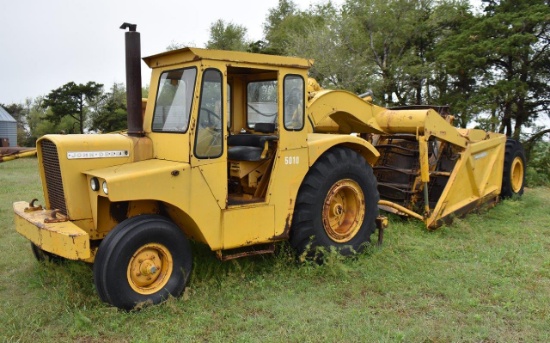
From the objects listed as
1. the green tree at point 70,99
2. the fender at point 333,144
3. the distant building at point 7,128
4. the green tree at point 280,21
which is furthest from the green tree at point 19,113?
the fender at point 333,144

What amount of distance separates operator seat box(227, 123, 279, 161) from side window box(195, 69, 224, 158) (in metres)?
0.57

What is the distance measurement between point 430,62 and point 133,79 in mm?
17734

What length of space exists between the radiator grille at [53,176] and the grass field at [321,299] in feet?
2.42

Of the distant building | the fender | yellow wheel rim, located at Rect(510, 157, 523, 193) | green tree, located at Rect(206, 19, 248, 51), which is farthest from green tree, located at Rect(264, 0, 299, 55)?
the fender

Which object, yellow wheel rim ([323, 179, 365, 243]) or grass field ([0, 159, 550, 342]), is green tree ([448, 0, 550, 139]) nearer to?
grass field ([0, 159, 550, 342])

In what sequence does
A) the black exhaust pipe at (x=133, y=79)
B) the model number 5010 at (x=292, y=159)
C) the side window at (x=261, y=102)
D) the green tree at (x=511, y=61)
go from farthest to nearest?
the green tree at (x=511, y=61) → the side window at (x=261, y=102) → the model number 5010 at (x=292, y=159) → the black exhaust pipe at (x=133, y=79)

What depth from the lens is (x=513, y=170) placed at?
9648mm

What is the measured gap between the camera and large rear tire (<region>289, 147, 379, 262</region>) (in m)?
5.46

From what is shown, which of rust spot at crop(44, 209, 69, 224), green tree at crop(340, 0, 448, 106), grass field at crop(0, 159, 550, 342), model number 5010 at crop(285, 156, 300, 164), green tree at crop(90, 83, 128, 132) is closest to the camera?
grass field at crop(0, 159, 550, 342)

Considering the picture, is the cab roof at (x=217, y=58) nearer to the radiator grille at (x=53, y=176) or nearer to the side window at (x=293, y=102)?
the side window at (x=293, y=102)

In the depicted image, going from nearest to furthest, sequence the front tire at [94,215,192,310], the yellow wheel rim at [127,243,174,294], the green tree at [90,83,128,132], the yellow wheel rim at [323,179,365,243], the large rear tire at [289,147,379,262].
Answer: the front tire at [94,215,192,310] → the yellow wheel rim at [127,243,174,294] → the large rear tire at [289,147,379,262] → the yellow wheel rim at [323,179,365,243] → the green tree at [90,83,128,132]

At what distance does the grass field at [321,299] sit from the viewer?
411 cm

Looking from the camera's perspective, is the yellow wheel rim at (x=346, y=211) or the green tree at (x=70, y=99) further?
the green tree at (x=70, y=99)

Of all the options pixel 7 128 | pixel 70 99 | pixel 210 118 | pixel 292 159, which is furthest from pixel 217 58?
pixel 7 128
